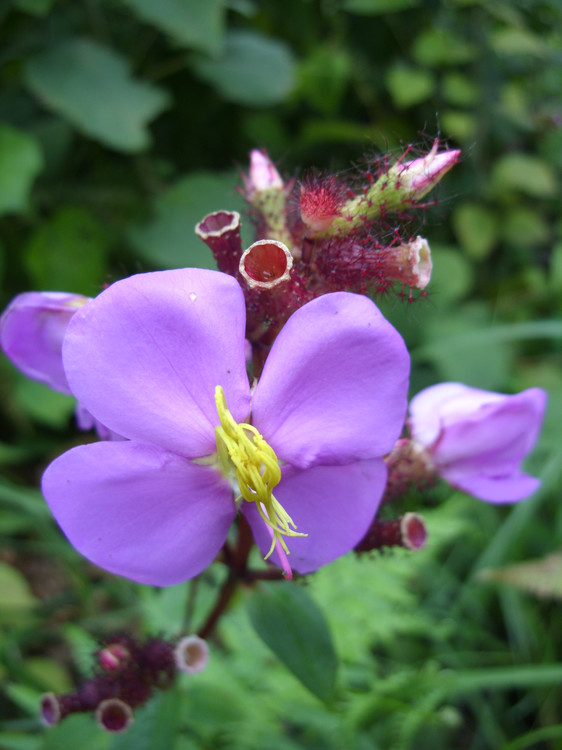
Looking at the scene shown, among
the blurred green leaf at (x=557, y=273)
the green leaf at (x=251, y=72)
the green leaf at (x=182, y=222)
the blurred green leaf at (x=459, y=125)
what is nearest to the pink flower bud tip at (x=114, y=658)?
the green leaf at (x=182, y=222)

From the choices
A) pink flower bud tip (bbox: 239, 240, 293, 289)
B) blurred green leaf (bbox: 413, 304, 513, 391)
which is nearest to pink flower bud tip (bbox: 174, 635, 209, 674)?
pink flower bud tip (bbox: 239, 240, 293, 289)

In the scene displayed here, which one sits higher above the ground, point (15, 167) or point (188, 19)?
point (188, 19)

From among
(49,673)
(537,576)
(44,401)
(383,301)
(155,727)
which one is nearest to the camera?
(383,301)

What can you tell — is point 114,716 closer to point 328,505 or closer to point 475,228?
point 328,505

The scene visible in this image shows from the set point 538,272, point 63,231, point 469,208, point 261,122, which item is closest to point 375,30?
point 261,122

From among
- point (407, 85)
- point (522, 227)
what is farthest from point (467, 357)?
point (407, 85)

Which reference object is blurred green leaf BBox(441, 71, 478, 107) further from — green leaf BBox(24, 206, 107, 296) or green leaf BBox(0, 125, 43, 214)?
green leaf BBox(0, 125, 43, 214)
